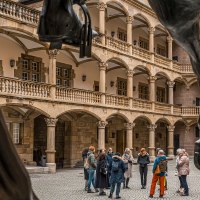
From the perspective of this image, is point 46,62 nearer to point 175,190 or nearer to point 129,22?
point 129,22

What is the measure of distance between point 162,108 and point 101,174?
1811 centimetres

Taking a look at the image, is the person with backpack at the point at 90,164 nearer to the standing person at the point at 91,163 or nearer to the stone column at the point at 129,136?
the standing person at the point at 91,163

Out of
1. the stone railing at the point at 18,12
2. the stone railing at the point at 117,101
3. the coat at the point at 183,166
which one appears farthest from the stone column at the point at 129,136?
the coat at the point at 183,166

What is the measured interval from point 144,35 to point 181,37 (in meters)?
31.0

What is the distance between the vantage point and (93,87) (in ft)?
88.7

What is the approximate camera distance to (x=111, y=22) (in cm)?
2873

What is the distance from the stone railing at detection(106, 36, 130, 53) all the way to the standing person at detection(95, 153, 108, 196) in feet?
43.1

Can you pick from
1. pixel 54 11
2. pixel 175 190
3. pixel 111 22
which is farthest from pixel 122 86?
pixel 54 11

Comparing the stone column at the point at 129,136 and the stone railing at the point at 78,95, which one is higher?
the stone railing at the point at 78,95

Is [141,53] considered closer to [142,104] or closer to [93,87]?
[142,104]

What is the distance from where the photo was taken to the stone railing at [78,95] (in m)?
21.6

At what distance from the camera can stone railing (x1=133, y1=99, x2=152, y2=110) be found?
89.8 ft

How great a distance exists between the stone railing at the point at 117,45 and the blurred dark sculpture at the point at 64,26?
2261 cm

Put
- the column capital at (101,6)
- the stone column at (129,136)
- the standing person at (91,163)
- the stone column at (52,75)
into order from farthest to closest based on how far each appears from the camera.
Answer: the stone column at (129,136) < the column capital at (101,6) < the stone column at (52,75) < the standing person at (91,163)
